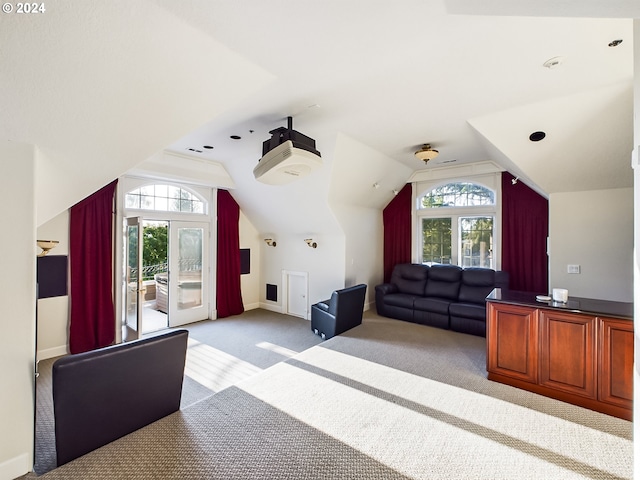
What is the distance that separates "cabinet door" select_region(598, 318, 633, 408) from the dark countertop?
0.08 metres

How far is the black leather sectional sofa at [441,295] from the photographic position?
15.7 ft

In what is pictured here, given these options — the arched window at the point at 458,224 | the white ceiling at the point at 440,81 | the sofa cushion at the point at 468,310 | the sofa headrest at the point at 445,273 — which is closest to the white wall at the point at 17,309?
the white ceiling at the point at 440,81

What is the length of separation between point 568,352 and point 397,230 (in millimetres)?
4200

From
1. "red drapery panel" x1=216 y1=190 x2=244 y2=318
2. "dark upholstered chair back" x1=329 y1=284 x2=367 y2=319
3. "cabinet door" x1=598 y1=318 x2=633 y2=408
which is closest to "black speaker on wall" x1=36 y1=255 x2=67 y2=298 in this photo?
"red drapery panel" x1=216 y1=190 x2=244 y2=318

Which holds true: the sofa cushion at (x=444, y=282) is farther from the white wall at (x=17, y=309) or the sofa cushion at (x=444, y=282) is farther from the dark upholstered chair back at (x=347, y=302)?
the white wall at (x=17, y=309)

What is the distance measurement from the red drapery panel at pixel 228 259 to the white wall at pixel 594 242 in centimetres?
559

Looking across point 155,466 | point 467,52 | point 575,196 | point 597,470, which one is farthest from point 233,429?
point 575,196

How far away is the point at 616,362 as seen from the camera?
2512 millimetres

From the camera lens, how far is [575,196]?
414cm

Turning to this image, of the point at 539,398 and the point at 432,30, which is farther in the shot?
the point at 539,398

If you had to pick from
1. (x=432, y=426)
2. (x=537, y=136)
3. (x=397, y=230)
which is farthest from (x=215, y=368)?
(x=537, y=136)

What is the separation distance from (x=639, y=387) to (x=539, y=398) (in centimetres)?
168

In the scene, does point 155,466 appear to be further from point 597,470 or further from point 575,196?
point 575,196

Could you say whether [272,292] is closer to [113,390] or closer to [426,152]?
[426,152]
